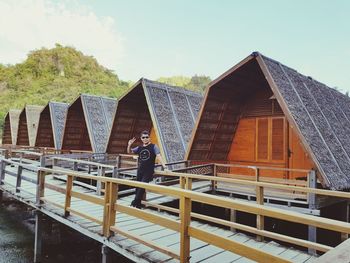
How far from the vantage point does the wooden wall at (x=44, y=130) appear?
19.4 meters

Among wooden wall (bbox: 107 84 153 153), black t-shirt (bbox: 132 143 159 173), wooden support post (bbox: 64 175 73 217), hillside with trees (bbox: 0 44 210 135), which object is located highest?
hillside with trees (bbox: 0 44 210 135)

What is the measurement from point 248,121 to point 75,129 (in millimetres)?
9793

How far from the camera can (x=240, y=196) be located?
25.9 ft

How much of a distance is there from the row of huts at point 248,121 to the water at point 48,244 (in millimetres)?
3786

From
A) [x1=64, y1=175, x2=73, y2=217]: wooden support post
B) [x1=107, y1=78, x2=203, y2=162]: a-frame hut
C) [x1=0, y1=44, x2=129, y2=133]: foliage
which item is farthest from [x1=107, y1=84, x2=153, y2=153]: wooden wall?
[x1=0, y1=44, x2=129, y2=133]: foliage

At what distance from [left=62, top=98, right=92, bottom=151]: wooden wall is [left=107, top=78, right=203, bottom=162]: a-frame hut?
384 centimetres

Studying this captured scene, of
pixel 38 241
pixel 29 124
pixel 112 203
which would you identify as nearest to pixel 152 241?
pixel 112 203

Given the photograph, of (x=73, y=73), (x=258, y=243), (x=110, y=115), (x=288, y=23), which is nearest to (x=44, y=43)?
(x=73, y=73)

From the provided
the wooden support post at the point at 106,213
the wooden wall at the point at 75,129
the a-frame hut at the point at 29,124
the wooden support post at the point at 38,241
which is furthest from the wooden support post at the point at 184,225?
the a-frame hut at the point at 29,124

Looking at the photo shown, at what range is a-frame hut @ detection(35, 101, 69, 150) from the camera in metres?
17.3

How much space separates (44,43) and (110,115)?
1908 inches

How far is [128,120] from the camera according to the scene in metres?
13.4

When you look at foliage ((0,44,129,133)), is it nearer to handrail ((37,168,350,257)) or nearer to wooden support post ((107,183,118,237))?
wooden support post ((107,183,118,237))

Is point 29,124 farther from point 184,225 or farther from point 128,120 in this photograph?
point 184,225
